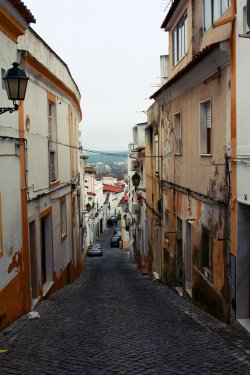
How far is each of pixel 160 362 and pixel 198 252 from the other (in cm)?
504

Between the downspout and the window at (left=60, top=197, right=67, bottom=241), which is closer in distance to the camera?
the downspout

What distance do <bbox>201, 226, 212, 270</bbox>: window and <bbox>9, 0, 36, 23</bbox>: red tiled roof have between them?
569cm

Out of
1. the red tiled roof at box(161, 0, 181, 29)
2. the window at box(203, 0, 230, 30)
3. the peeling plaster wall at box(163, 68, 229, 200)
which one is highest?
the red tiled roof at box(161, 0, 181, 29)

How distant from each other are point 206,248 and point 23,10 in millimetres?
6238

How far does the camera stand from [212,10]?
11203 mm

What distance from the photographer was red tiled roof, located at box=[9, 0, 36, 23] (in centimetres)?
914

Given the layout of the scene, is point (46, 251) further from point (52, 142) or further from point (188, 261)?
point (188, 261)

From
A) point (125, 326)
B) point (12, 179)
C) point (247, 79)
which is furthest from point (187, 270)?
point (247, 79)

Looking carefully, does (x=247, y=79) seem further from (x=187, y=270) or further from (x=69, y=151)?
(x=69, y=151)

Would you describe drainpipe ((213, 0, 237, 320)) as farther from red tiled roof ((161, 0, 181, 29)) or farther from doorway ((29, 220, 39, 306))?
red tiled roof ((161, 0, 181, 29))

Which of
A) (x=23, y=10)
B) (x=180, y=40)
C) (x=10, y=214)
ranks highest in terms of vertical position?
(x=180, y=40)

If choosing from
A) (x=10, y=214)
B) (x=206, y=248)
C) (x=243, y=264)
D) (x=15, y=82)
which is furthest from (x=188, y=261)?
(x=15, y=82)

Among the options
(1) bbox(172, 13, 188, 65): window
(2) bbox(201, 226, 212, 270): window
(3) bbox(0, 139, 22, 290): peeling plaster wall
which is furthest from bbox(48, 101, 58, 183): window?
(2) bbox(201, 226, 212, 270): window

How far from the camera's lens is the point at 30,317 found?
10.3 m
